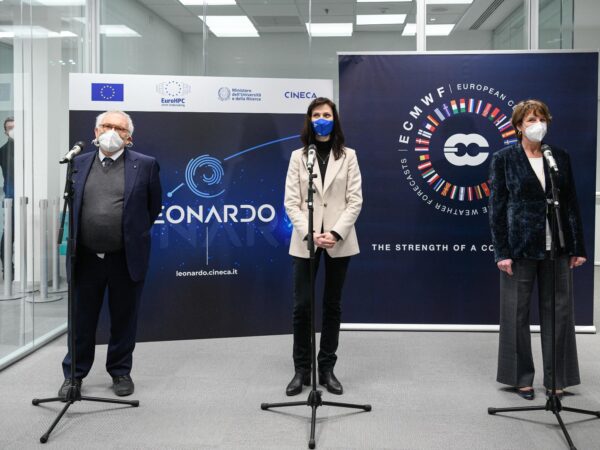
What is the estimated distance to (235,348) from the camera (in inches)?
179

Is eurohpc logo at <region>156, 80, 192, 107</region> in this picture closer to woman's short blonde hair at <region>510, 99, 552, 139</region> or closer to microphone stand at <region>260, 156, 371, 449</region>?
microphone stand at <region>260, 156, 371, 449</region>

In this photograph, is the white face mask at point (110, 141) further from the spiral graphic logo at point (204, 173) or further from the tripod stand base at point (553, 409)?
the tripod stand base at point (553, 409)

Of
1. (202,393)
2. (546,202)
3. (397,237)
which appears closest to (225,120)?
(397,237)

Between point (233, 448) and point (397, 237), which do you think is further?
point (397, 237)

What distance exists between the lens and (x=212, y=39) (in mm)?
5727

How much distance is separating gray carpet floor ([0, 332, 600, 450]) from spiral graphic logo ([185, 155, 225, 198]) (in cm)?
112

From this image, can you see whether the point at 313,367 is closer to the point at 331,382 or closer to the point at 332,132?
the point at 331,382

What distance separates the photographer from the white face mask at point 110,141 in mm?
3412

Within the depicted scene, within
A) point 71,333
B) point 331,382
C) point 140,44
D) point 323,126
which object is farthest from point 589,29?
point 71,333

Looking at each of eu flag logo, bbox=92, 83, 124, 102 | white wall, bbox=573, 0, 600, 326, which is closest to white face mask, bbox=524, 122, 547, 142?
eu flag logo, bbox=92, 83, 124, 102

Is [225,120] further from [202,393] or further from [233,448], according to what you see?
[233,448]

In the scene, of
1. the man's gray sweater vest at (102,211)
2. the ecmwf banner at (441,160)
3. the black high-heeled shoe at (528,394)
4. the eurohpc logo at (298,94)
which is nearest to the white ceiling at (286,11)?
the ecmwf banner at (441,160)

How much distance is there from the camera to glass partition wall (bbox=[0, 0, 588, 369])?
4918 mm

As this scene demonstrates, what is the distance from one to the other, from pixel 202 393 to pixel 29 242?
198 centimetres
